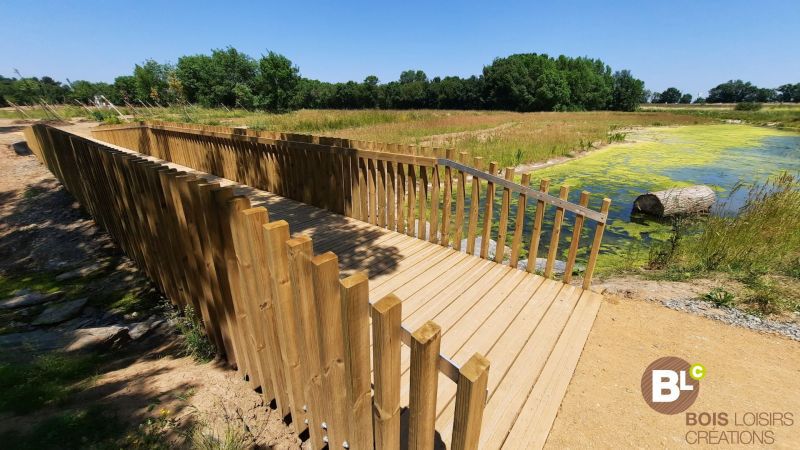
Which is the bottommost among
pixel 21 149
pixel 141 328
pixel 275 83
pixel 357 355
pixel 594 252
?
pixel 141 328

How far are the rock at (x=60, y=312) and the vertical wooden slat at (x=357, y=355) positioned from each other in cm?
357

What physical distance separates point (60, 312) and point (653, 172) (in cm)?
1523

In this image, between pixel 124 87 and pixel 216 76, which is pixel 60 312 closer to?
pixel 216 76

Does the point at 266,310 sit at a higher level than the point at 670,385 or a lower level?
higher

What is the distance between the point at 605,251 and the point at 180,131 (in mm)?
9739

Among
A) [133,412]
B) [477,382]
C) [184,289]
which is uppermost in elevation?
[477,382]

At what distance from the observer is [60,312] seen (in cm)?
333

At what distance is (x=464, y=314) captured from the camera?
2906 mm

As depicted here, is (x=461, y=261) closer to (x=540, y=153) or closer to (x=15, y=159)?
(x=540, y=153)

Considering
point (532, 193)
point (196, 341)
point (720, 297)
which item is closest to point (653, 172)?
point (720, 297)

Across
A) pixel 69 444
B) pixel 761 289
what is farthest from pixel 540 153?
pixel 69 444

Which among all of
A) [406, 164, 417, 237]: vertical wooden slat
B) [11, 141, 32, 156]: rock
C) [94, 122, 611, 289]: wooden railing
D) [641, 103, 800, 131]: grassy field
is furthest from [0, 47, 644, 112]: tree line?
[406, 164, 417, 237]: vertical wooden slat

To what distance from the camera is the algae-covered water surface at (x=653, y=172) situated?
7232mm

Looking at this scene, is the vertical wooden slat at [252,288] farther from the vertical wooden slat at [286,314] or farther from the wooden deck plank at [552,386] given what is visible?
the wooden deck plank at [552,386]
